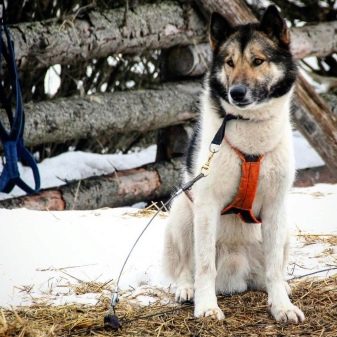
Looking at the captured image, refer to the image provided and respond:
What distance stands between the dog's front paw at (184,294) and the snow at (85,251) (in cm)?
21

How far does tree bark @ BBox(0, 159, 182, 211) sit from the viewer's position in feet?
20.5

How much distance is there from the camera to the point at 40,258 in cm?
463

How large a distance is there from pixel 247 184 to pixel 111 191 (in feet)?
10.4

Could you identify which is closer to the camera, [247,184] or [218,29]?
[247,184]

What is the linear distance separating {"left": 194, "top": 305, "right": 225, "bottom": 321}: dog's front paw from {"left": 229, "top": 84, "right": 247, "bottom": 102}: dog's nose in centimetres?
107

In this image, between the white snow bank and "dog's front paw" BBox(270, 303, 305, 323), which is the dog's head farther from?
the white snow bank

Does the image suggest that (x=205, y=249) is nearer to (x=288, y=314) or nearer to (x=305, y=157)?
(x=288, y=314)

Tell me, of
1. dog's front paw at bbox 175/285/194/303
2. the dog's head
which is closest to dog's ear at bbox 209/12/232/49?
the dog's head

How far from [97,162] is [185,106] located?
A: 3.44 feet

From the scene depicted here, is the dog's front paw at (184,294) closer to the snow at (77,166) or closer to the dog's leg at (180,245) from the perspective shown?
the dog's leg at (180,245)

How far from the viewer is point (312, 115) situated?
6.93 m

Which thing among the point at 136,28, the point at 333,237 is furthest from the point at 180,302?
the point at 136,28

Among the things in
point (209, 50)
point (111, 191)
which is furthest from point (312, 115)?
point (111, 191)

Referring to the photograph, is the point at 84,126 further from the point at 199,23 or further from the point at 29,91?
the point at 199,23
